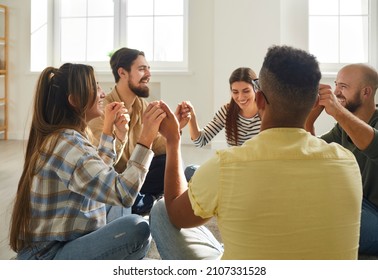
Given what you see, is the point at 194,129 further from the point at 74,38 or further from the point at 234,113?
the point at 74,38

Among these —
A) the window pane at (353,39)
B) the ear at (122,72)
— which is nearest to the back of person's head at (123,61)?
the ear at (122,72)

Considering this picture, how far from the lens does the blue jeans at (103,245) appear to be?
4.13 ft

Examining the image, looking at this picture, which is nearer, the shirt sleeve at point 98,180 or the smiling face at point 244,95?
the shirt sleeve at point 98,180

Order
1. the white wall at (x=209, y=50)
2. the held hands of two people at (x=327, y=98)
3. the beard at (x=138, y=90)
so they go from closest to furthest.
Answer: the held hands of two people at (x=327, y=98)
the beard at (x=138, y=90)
the white wall at (x=209, y=50)

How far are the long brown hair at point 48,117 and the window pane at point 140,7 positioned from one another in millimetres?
4051

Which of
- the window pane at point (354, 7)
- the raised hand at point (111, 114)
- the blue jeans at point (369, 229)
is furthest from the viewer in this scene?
the window pane at point (354, 7)

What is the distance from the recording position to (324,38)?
5070 mm

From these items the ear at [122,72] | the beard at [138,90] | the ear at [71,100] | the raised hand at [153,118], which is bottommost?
the raised hand at [153,118]

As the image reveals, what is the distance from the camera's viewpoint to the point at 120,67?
262 centimetres

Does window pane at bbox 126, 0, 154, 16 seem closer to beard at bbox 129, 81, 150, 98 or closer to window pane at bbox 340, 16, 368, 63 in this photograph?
window pane at bbox 340, 16, 368, 63

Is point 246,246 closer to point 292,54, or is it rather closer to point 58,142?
point 292,54

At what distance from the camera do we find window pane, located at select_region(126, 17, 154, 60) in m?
5.26

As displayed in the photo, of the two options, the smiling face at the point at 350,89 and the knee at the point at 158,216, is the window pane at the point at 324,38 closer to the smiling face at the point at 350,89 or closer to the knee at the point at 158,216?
the smiling face at the point at 350,89

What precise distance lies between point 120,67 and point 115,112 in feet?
4.02
